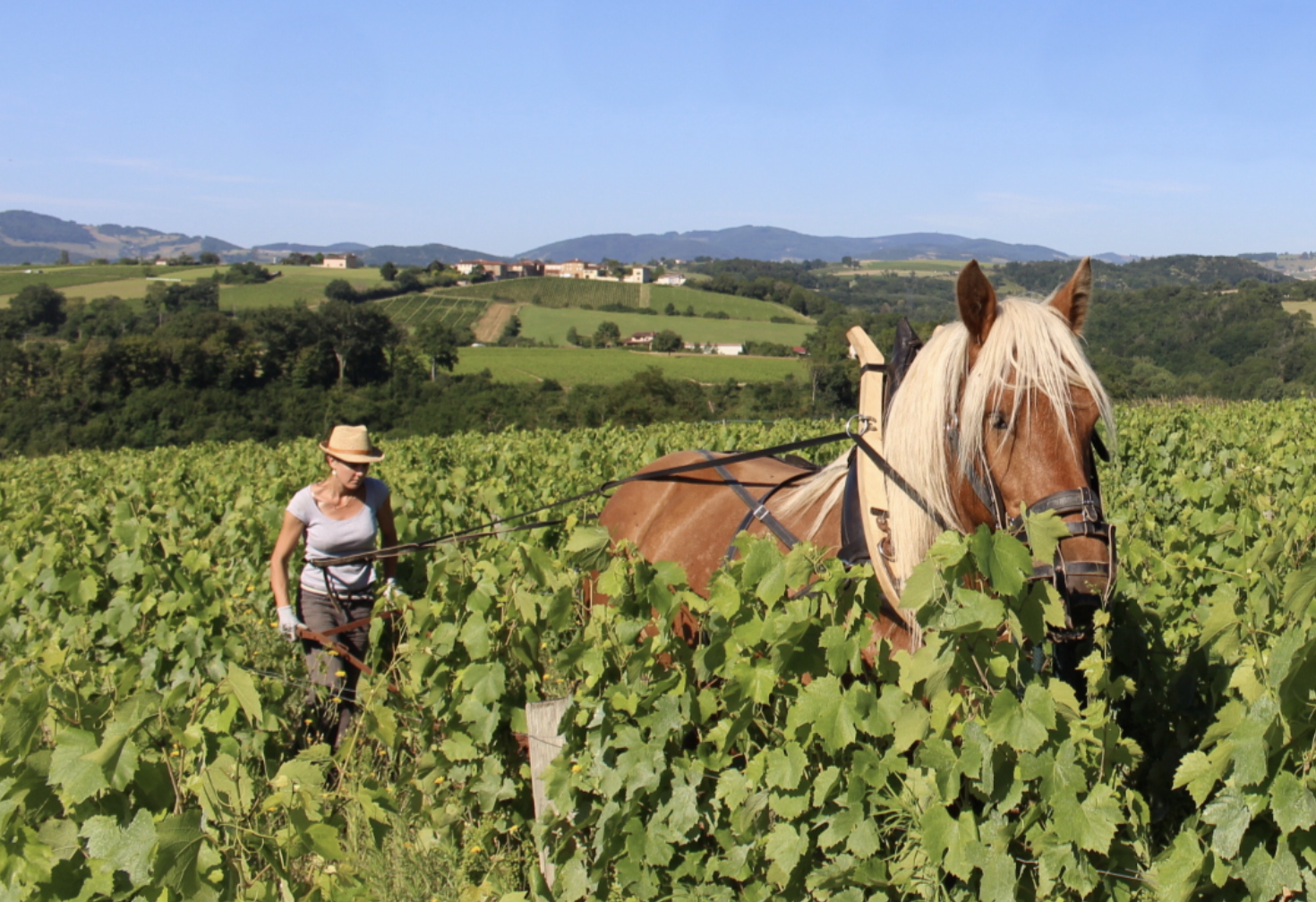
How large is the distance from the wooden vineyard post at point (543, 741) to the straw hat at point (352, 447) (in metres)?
2.01

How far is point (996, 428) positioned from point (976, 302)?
1.25 feet

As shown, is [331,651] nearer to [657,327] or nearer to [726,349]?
[726,349]

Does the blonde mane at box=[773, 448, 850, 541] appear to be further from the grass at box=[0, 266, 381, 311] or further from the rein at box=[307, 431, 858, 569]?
the grass at box=[0, 266, 381, 311]

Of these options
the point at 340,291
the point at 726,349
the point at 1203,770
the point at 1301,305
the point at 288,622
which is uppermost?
the point at 1301,305

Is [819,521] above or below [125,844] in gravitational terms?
above

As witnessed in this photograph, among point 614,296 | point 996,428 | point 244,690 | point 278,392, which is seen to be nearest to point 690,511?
point 996,428

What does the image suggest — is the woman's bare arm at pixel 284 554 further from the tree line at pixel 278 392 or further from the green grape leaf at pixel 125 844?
the tree line at pixel 278 392

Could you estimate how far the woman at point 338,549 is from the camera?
466cm

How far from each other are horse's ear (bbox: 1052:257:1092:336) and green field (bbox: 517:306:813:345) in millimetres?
67087

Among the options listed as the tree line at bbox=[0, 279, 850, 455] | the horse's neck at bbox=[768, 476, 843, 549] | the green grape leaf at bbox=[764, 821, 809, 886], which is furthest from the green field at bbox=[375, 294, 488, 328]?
the green grape leaf at bbox=[764, 821, 809, 886]

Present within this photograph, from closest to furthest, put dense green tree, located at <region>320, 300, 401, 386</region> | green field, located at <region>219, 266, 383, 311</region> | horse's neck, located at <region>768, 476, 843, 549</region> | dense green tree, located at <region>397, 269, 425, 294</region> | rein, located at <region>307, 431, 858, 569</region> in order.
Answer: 1. horse's neck, located at <region>768, 476, 843, 549</region>
2. rein, located at <region>307, 431, 858, 569</region>
3. dense green tree, located at <region>320, 300, 401, 386</region>
4. green field, located at <region>219, 266, 383, 311</region>
5. dense green tree, located at <region>397, 269, 425, 294</region>

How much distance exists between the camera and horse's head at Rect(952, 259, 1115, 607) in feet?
8.25

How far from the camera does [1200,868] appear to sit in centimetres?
195

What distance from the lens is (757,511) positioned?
11.9 feet
